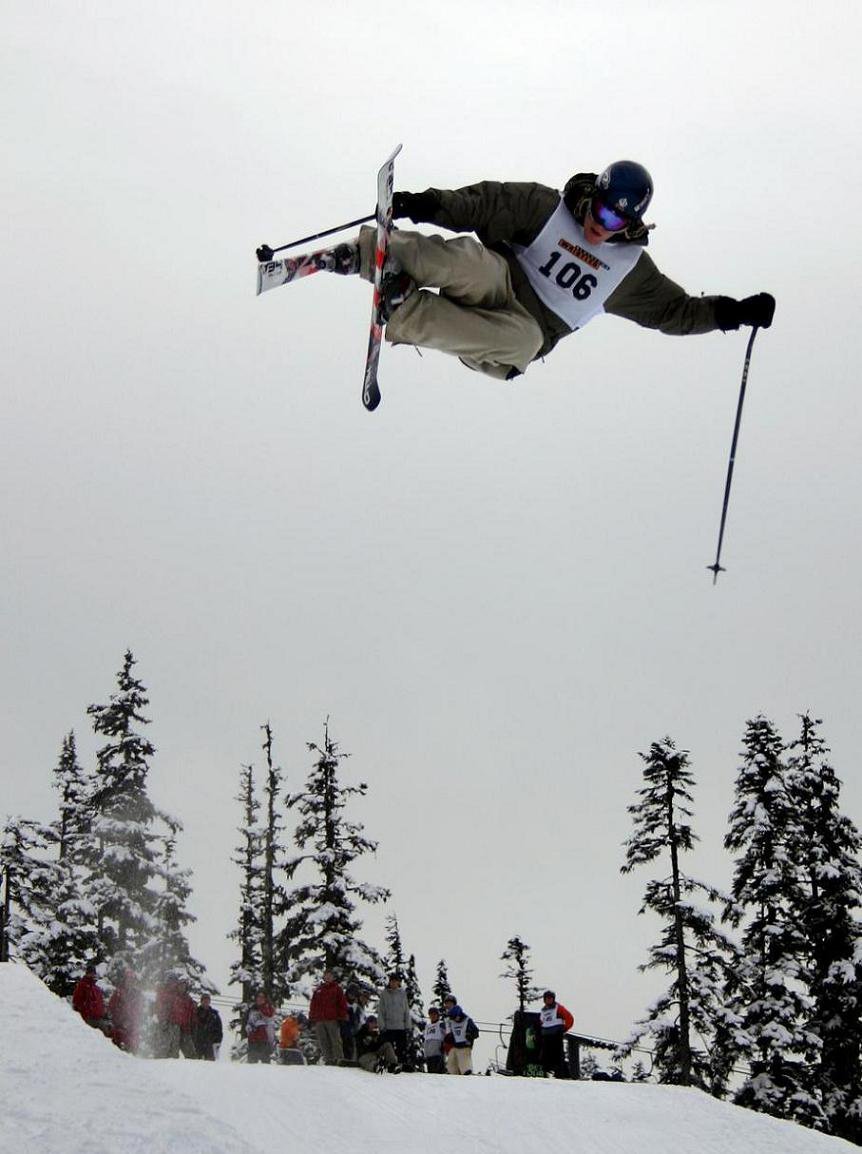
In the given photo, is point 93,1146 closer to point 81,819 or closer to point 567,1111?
point 567,1111

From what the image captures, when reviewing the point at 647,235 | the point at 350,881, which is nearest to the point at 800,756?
the point at 350,881

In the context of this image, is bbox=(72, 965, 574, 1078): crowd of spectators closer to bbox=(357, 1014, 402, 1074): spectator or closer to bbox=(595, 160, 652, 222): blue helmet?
bbox=(357, 1014, 402, 1074): spectator

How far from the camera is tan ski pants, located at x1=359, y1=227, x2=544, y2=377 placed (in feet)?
24.2

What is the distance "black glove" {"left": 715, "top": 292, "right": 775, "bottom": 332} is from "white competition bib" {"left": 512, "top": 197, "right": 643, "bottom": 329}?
84 cm

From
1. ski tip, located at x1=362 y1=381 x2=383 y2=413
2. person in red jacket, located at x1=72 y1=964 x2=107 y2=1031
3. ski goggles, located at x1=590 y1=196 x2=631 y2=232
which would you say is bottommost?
person in red jacket, located at x1=72 y1=964 x2=107 y2=1031

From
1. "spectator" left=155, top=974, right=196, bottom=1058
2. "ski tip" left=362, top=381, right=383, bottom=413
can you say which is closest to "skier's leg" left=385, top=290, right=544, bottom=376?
"ski tip" left=362, top=381, right=383, bottom=413

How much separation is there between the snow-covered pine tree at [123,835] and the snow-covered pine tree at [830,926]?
13928 mm

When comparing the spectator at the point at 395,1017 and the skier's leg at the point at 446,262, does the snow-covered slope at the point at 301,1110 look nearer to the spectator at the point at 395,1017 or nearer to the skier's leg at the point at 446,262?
the spectator at the point at 395,1017

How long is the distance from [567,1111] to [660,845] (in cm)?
1490

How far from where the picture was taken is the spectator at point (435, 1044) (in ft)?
52.1

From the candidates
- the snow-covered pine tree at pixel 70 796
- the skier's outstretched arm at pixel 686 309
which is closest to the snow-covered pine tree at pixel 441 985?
the snow-covered pine tree at pixel 70 796

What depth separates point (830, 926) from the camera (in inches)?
1013

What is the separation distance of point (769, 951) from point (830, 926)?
143cm

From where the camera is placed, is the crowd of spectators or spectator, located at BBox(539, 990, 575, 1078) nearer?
the crowd of spectators
